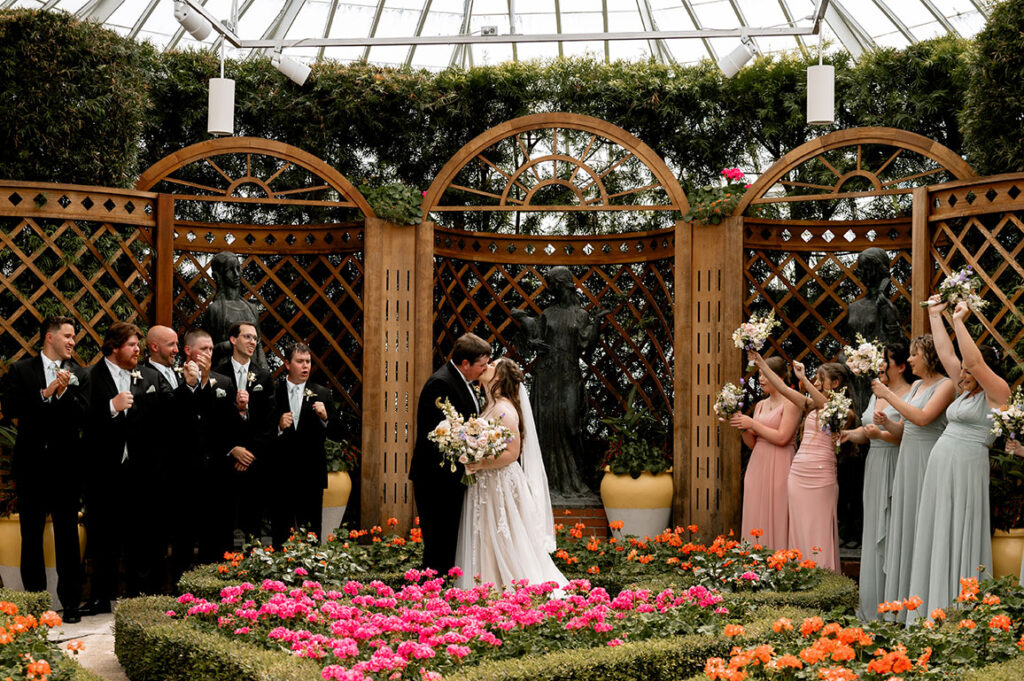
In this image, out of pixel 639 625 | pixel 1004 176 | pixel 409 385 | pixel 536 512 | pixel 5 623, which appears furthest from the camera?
pixel 409 385

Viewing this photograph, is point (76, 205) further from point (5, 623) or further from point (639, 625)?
point (639, 625)

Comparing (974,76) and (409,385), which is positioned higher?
(974,76)

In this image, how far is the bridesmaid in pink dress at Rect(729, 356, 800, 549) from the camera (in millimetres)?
6938

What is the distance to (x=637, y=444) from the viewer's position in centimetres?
823

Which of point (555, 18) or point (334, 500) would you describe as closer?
point (334, 500)

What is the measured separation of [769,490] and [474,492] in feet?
7.27

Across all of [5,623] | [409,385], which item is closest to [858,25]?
[409,385]

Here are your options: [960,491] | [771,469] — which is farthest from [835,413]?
[960,491]

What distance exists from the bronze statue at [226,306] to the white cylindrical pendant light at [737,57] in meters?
3.72

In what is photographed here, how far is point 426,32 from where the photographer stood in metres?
10.2

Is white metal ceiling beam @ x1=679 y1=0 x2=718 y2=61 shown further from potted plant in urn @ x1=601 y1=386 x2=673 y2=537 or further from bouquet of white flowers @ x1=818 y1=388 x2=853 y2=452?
bouquet of white flowers @ x1=818 y1=388 x2=853 y2=452

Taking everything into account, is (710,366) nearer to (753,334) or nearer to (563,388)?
(753,334)

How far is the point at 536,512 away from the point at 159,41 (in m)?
6.65

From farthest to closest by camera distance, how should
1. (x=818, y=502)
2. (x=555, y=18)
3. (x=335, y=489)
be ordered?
1. (x=555, y=18)
2. (x=335, y=489)
3. (x=818, y=502)
